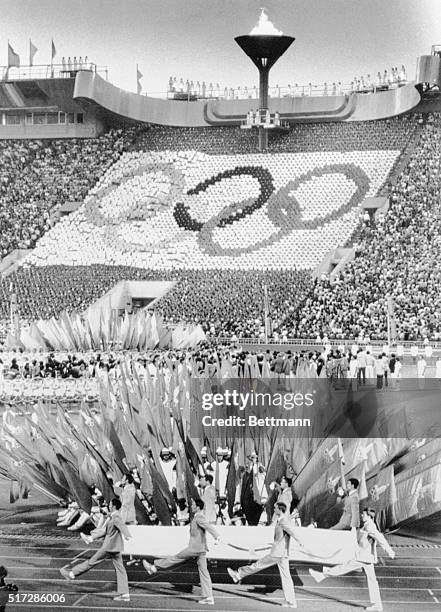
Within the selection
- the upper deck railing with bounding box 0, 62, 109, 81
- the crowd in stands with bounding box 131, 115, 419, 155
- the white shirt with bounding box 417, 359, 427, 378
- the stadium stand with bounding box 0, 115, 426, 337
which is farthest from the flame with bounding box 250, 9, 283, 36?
the crowd in stands with bounding box 131, 115, 419, 155

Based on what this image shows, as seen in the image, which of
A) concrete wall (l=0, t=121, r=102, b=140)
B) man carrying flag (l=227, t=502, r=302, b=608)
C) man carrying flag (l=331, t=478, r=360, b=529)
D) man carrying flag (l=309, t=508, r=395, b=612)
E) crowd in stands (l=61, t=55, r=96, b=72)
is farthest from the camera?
concrete wall (l=0, t=121, r=102, b=140)

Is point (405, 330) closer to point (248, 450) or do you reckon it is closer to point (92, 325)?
point (92, 325)

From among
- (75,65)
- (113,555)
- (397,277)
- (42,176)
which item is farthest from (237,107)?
(113,555)

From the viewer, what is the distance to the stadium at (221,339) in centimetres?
966

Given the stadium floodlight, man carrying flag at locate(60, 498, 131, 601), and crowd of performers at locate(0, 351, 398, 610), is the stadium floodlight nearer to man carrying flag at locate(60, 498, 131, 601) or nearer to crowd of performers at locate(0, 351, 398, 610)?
crowd of performers at locate(0, 351, 398, 610)

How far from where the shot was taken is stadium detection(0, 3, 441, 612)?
31.7 feet

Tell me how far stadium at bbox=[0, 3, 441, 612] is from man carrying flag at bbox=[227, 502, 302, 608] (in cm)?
2

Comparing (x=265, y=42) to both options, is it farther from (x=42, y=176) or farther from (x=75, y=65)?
(x=42, y=176)

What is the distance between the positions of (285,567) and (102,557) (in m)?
1.26

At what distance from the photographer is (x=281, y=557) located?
9414mm

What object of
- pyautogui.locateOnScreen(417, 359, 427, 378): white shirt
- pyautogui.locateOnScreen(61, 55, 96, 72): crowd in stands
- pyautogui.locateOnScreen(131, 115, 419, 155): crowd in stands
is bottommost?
pyautogui.locateOnScreen(417, 359, 427, 378): white shirt

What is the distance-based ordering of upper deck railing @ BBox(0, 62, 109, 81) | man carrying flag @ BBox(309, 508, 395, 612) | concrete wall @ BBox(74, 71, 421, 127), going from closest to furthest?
man carrying flag @ BBox(309, 508, 395, 612) → upper deck railing @ BBox(0, 62, 109, 81) → concrete wall @ BBox(74, 71, 421, 127)

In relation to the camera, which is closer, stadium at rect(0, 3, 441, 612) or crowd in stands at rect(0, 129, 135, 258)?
stadium at rect(0, 3, 441, 612)

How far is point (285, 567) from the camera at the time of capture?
30.8ft
